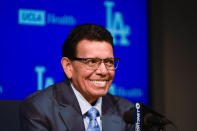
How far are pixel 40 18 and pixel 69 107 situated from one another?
4.69 ft

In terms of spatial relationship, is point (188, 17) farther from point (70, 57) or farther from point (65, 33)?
point (70, 57)

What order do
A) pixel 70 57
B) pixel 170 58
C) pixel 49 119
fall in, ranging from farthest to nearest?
pixel 170 58
pixel 70 57
pixel 49 119

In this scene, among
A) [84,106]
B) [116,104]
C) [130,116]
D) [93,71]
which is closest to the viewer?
[130,116]

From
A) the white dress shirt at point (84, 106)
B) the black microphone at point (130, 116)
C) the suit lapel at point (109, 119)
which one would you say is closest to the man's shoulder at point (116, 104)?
the suit lapel at point (109, 119)

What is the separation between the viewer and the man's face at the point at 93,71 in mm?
1865

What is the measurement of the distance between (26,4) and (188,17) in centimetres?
208

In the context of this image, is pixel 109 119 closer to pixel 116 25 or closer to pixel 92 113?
pixel 92 113

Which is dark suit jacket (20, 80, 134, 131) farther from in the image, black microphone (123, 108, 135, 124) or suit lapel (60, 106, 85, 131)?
black microphone (123, 108, 135, 124)

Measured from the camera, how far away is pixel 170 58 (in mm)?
3676

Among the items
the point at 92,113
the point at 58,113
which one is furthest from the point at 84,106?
the point at 58,113

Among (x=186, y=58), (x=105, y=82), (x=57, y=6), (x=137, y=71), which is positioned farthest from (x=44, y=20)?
(x=186, y=58)

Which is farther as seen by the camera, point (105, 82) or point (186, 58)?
point (186, 58)

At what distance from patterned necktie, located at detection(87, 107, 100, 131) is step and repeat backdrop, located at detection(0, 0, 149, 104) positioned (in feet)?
3.80

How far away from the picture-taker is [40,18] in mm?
3051
